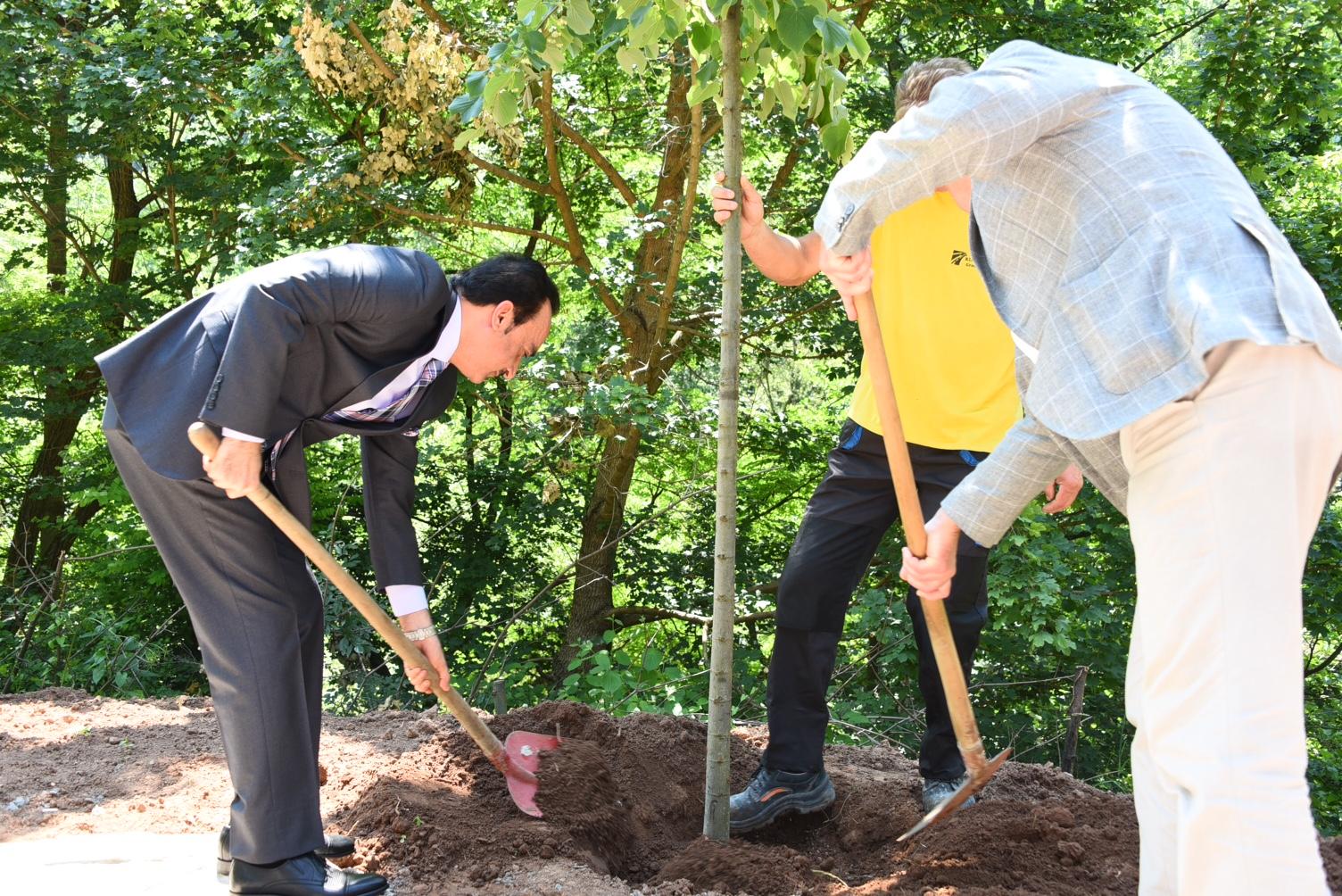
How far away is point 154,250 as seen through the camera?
364 inches

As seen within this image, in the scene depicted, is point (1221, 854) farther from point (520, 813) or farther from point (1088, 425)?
point (520, 813)

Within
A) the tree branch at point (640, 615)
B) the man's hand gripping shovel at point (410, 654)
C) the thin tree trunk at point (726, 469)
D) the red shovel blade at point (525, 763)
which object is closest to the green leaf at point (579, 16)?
the thin tree trunk at point (726, 469)

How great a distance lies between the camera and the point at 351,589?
279 centimetres

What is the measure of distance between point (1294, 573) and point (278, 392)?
206 cm

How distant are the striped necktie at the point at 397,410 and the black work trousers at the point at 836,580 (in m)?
1.15

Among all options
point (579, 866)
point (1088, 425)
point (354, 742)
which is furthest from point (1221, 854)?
point (354, 742)

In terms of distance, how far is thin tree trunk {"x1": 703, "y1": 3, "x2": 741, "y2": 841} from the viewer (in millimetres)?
2980

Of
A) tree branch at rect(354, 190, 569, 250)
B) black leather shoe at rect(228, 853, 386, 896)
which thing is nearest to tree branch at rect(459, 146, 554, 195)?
tree branch at rect(354, 190, 569, 250)

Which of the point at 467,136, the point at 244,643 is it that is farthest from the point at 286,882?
the point at 467,136

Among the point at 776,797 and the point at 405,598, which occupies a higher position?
the point at 405,598

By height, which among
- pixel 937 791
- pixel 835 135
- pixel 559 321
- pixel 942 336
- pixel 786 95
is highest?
pixel 786 95

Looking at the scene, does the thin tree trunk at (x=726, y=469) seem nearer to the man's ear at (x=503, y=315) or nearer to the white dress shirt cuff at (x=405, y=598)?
the man's ear at (x=503, y=315)

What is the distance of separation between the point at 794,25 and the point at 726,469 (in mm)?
1124

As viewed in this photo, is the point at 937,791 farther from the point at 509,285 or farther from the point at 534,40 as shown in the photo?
the point at 534,40
